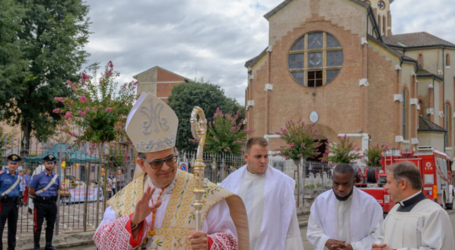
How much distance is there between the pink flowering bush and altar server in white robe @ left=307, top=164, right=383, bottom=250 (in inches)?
281

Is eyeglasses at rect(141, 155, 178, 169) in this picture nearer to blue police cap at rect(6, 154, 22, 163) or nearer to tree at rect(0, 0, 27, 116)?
blue police cap at rect(6, 154, 22, 163)

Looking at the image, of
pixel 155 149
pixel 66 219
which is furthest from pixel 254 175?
pixel 66 219

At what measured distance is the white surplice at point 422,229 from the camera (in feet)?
12.9

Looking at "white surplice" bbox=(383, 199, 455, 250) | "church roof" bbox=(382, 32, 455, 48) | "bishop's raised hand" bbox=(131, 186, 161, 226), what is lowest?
"white surplice" bbox=(383, 199, 455, 250)

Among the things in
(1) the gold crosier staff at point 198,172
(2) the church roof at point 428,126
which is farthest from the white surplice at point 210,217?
(2) the church roof at point 428,126

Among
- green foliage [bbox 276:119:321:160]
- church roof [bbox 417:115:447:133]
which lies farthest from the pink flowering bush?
church roof [bbox 417:115:447:133]

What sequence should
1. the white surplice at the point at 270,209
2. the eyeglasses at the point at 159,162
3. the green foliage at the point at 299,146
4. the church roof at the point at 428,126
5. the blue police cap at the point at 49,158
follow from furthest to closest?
the church roof at the point at 428,126 < the green foliage at the point at 299,146 < the blue police cap at the point at 49,158 < the white surplice at the point at 270,209 < the eyeglasses at the point at 159,162

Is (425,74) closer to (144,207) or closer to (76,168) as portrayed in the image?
(76,168)

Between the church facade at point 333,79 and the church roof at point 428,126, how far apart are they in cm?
571

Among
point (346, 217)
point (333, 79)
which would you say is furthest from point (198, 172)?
point (333, 79)

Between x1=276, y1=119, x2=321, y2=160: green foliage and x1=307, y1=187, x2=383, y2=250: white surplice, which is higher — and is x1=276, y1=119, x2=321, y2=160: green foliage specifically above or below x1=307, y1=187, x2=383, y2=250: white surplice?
above

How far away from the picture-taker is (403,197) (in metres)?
4.30

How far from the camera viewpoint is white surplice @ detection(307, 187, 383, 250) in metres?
5.51

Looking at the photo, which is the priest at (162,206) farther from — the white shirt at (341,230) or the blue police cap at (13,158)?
the blue police cap at (13,158)
